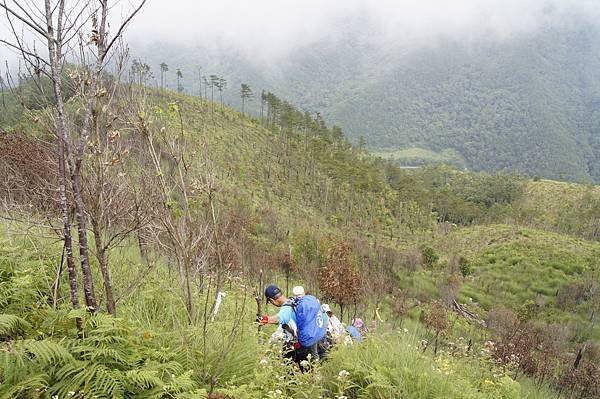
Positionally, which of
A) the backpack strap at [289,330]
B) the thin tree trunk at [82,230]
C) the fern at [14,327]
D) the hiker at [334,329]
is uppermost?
the thin tree trunk at [82,230]

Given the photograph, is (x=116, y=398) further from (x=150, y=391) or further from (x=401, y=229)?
(x=401, y=229)

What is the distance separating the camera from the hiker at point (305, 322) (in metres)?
4.43

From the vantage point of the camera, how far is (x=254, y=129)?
47.7m

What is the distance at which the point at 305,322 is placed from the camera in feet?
14.6

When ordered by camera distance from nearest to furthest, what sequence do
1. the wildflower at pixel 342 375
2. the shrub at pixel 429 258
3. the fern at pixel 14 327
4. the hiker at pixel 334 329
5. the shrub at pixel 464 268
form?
the fern at pixel 14 327 < the wildflower at pixel 342 375 < the hiker at pixel 334 329 < the shrub at pixel 464 268 < the shrub at pixel 429 258

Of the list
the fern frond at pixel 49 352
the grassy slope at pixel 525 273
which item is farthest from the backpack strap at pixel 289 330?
the grassy slope at pixel 525 273

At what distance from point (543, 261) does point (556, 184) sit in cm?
4373

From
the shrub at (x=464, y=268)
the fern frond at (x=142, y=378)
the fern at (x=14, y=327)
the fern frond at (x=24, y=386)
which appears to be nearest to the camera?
the fern frond at (x=24, y=386)

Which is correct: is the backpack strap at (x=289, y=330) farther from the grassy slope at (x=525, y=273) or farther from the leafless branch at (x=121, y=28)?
the grassy slope at (x=525, y=273)

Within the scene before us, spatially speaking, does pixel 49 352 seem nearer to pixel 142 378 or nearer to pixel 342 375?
pixel 142 378

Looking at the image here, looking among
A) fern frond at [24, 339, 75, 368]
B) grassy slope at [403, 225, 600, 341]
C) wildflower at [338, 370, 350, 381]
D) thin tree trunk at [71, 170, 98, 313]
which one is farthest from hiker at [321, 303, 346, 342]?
grassy slope at [403, 225, 600, 341]

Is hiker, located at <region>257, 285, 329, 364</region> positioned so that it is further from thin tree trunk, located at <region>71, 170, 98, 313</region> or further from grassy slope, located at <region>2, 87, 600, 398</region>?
thin tree trunk, located at <region>71, 170, 98, 313</region>

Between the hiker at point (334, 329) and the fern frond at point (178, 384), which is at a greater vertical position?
the fern frond at point (178, 384)

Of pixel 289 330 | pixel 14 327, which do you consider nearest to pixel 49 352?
pixel 14 327
